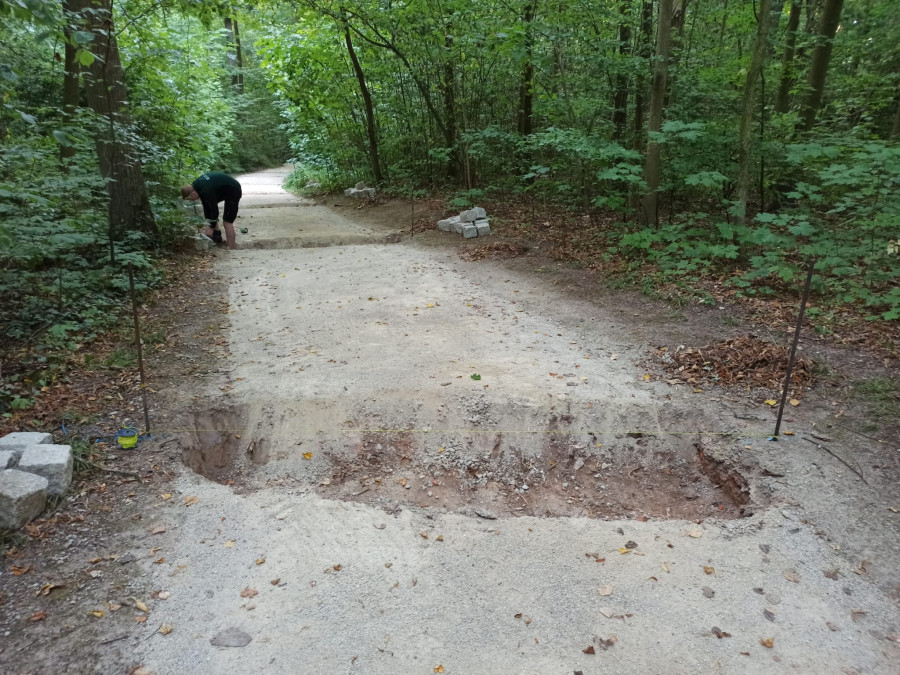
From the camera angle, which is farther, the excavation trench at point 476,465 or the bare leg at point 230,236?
the bare leg at point 230,236

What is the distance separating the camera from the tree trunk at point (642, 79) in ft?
30.3

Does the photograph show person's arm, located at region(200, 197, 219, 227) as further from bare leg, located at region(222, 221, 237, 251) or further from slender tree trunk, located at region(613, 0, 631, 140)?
slender tree trunk, located at region(613, 0, 631, 140)

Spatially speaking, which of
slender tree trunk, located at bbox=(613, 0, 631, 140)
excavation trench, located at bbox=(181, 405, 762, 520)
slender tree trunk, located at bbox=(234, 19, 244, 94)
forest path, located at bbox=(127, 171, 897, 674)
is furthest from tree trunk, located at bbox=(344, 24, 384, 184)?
slender tree trunk, located at bbox=(234, 19, 244, 94)

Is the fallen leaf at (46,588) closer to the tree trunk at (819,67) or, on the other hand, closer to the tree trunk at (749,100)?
the tree trunk at (749,100)

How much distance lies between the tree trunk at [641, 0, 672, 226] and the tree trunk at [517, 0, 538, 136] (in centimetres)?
266

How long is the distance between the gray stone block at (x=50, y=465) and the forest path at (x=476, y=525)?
70 centimetres

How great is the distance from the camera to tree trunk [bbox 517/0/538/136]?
32.1 feet

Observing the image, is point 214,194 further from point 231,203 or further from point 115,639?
point 115,639

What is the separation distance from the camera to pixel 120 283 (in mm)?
6871

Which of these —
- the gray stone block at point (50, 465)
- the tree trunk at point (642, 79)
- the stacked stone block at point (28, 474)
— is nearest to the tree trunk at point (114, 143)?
the stacked stone block at point (28, 474)

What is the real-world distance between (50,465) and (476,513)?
284cm

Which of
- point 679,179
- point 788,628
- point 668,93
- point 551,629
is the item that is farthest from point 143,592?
point 668,93

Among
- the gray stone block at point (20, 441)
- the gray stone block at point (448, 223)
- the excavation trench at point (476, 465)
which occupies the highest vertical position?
the gray stone block at point (448, 223)

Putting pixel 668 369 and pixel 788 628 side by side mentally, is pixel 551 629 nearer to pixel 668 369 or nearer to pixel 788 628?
pixel 788 628
